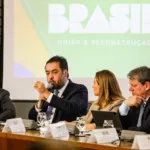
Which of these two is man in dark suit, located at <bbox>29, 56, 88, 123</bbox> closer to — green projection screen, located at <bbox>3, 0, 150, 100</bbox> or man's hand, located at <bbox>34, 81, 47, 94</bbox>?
man's hand, located at <bbox>34, 81, 47, 94</bbox>

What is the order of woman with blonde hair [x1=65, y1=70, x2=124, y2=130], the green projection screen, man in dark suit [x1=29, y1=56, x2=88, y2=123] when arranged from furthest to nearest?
1. the green projection screen
2. man in dark suit [x1=29, y1=56, x2=88, y2=123]
3. woman with blonde hair [x1=65, y1=70, x2=124, y2=130]

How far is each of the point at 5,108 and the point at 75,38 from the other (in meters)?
1.33

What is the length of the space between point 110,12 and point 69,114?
1.66m

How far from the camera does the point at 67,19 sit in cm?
543

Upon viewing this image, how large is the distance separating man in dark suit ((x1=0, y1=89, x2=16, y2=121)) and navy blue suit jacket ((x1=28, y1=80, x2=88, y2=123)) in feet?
0.85

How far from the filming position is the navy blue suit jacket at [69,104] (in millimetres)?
4043

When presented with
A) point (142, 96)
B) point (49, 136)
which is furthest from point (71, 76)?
point (49, 136)

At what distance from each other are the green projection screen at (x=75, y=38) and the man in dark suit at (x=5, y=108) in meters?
0.89

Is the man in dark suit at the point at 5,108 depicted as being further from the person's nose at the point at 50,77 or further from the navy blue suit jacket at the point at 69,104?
the person's nose at the point at 50,77

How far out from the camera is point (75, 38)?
17.8ft

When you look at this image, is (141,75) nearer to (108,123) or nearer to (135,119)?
(135,119)

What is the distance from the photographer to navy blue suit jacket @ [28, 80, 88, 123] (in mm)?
4043

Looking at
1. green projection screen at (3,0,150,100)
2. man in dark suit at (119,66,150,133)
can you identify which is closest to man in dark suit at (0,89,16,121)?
green projection screen at (3,0,150,100)

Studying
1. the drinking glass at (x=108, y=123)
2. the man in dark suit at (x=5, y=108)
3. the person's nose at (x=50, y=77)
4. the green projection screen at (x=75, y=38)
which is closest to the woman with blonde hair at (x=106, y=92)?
the person's nose at (x=50, y=77)
